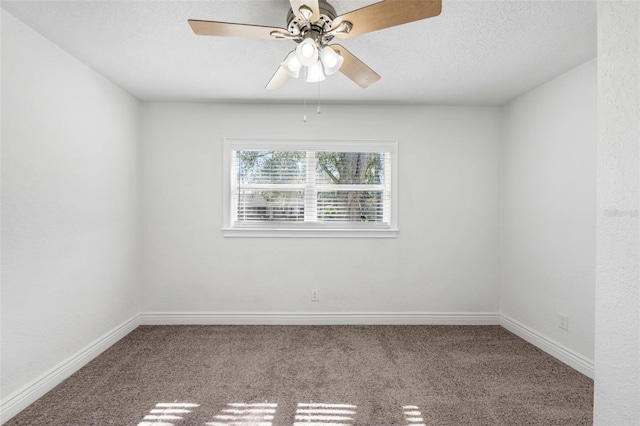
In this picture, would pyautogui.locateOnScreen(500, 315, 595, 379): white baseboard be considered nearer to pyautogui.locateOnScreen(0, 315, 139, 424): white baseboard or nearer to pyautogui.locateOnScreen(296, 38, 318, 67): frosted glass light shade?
pyautogui.locateOnScreen(296, 38, 318, 67): frosted glass light shade

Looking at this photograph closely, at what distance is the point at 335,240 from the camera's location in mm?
3641

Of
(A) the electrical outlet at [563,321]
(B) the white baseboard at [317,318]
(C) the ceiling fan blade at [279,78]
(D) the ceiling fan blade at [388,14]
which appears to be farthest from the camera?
(B) the white baseboard at [317,318]

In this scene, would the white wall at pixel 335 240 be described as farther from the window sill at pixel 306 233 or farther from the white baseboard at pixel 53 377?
the white baseboard at pixel 53 377

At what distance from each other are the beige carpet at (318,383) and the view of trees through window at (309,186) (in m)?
1.26

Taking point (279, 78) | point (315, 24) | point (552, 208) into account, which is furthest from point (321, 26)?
point (552, 208)

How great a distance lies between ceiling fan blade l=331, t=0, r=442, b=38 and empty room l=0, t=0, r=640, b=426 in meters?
0.01

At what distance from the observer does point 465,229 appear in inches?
144

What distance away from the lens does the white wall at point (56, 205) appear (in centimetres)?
199

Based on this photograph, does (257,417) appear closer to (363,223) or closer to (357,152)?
(363,223)

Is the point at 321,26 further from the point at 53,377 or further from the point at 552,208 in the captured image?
the point at 53,377

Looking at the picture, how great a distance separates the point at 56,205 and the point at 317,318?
8.27 ft

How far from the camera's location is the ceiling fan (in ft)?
4.73

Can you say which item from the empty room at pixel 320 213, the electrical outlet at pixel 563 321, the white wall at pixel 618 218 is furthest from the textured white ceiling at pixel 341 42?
the electrical outlet at pixel 563 321

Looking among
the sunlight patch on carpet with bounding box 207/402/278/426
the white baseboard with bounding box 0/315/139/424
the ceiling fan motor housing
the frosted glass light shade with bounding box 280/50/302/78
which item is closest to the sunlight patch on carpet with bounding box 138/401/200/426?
the sunlight patch on carpet with bounding box 207/402/278/426
